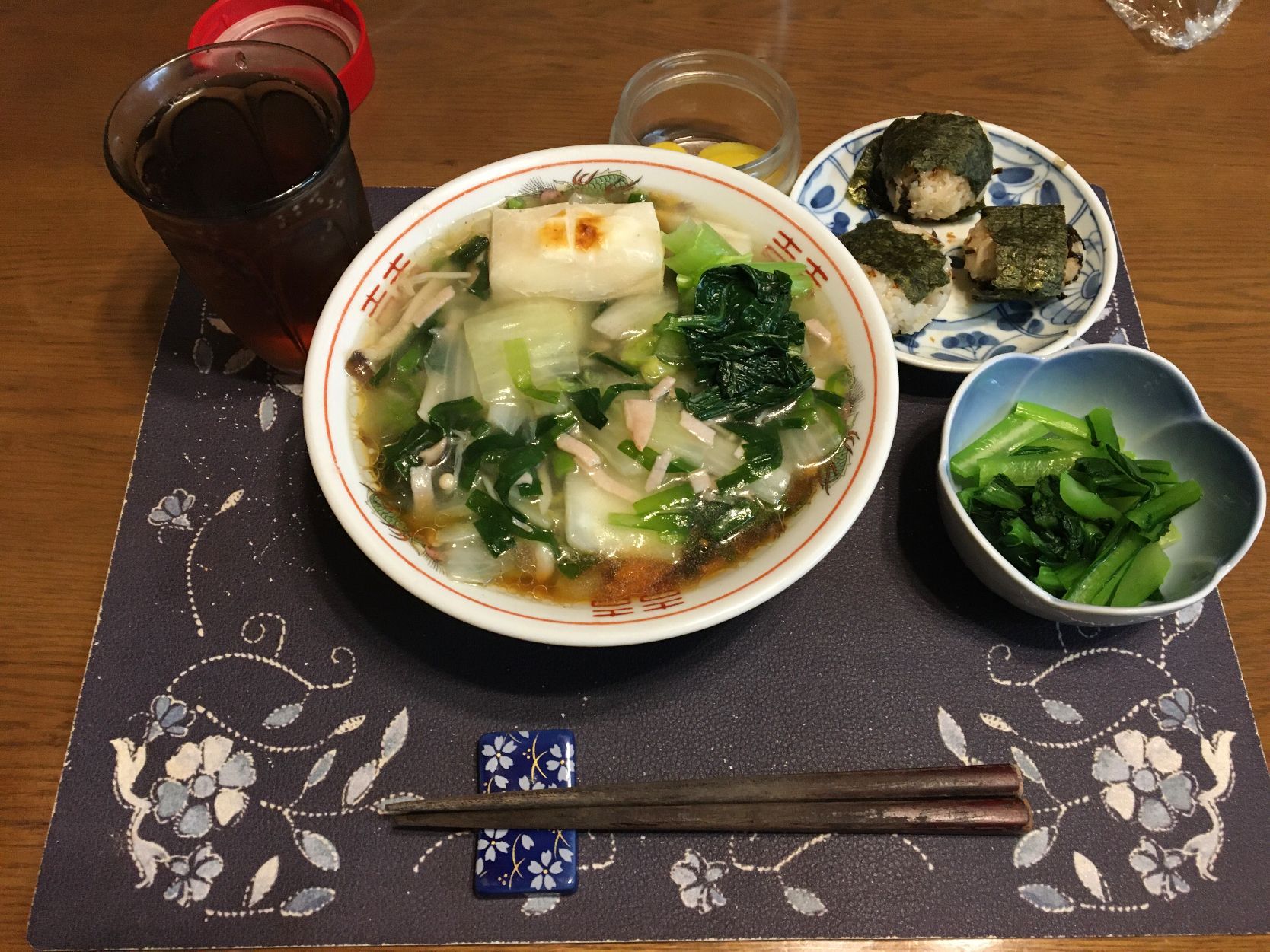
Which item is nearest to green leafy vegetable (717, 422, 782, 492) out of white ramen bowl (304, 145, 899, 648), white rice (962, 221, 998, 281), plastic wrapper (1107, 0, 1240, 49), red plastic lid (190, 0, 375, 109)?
white ramen bowl (304, 145, 899, 648)

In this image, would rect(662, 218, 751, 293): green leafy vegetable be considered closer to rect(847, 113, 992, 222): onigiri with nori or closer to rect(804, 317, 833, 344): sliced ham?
rect(804, 317, 833, 344): sliced ham

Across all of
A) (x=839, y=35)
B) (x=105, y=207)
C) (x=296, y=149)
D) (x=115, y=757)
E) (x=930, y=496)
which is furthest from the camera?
(x=839, y=35)

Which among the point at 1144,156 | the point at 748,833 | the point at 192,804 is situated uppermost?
the point at 1144,156

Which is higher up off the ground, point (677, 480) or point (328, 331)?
point (328, 331)

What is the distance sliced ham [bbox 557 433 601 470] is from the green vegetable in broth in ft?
2.44

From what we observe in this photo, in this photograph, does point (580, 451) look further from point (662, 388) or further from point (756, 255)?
point (756, 255)

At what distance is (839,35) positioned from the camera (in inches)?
97.9

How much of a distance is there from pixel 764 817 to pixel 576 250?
1.12m

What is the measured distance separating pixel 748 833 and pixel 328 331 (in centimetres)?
121

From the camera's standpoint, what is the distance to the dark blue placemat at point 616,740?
133 cm

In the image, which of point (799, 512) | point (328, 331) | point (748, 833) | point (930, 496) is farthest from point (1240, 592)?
point (328, 331)

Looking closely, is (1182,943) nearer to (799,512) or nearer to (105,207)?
(799,512)

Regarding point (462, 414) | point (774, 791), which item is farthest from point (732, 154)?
point (774, 791)

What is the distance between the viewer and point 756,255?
1643 mm
